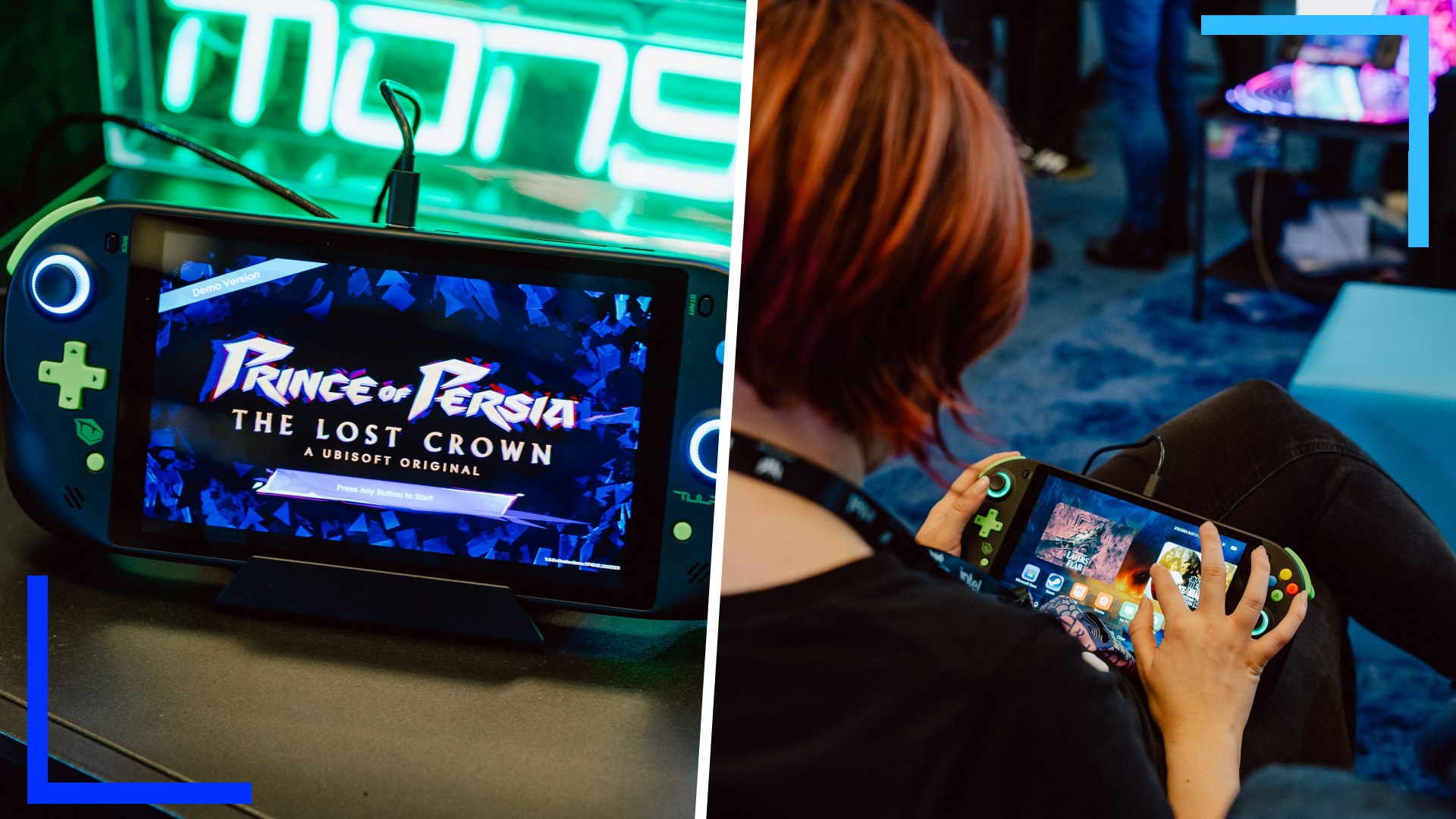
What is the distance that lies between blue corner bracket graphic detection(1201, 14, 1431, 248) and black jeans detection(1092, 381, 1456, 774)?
16 centimetres

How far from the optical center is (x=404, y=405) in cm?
60

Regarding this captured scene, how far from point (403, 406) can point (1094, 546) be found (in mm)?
388

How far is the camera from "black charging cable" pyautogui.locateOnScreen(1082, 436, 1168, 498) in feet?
2.02

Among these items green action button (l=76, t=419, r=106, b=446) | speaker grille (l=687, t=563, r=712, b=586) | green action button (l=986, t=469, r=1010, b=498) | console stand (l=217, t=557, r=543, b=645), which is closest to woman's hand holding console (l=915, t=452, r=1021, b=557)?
green action button (l=986, t=469, r=1010, b=498)

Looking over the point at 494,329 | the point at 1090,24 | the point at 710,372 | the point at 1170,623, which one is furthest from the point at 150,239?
the point at 1090,24

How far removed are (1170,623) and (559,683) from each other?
334mm

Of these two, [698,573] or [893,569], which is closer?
[893,569]

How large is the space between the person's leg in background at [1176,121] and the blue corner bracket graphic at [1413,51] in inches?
2.4

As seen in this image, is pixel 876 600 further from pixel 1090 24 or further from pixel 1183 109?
pixel 1090 24

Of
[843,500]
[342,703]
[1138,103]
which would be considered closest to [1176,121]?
[1138,103]

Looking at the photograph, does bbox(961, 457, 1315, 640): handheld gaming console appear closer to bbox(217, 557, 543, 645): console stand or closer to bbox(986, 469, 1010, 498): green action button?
bbox(986, 469, 1010, 498): green action button

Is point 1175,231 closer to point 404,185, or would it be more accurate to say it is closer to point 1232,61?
point 1232,61

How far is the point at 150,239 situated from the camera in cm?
60

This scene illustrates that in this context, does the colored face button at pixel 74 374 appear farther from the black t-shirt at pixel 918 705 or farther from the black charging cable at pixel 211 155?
the black t-shirt at pixel 918 705
